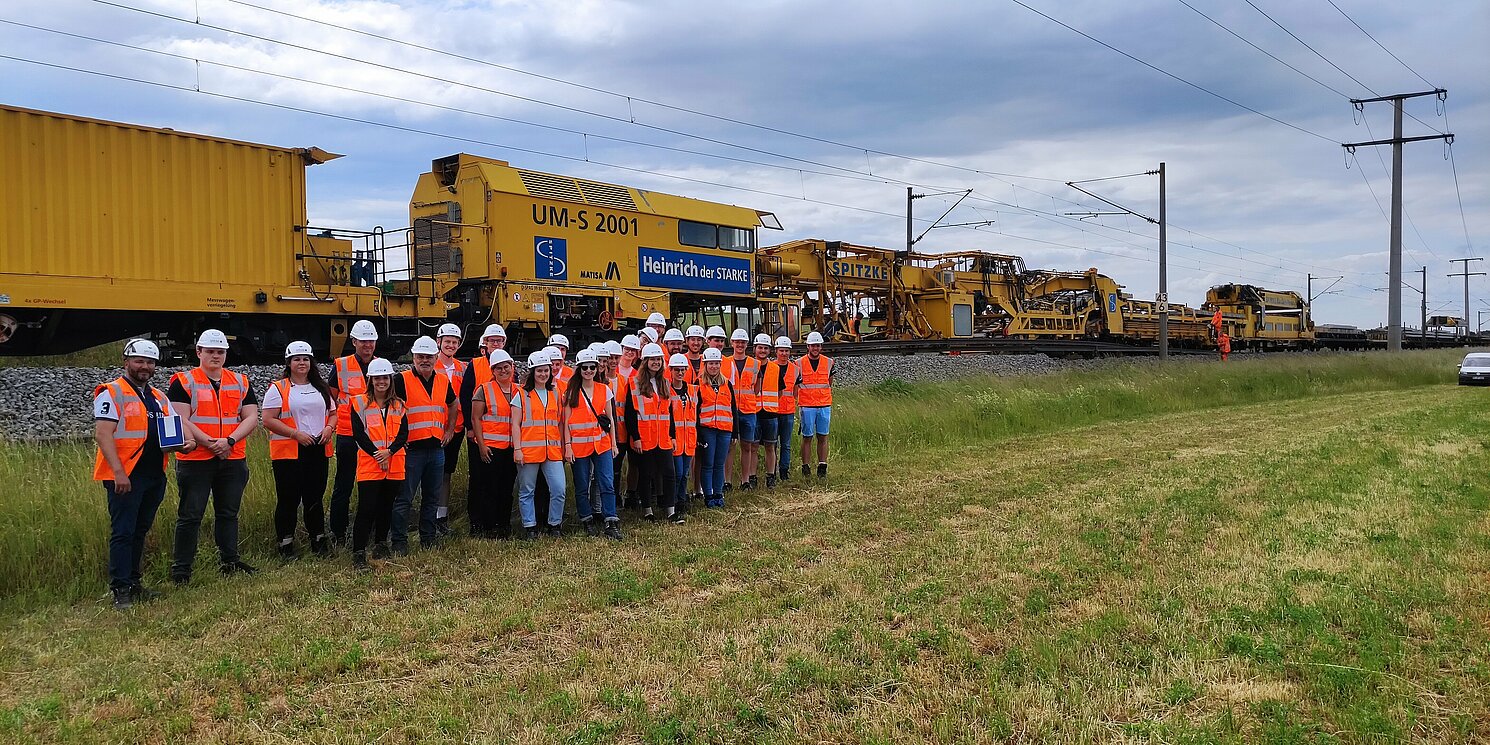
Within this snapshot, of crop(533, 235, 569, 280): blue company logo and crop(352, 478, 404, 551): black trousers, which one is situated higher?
crop(533, 235, 569, 280): blue company logo

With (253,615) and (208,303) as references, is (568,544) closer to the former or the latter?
(253,615)

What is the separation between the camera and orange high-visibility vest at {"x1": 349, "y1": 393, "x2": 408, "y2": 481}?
21.9 ft

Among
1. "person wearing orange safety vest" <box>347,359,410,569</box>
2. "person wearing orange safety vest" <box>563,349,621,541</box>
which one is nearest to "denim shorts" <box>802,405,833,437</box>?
"person wearing orange safety vest" <box>563,349,621,541</box>

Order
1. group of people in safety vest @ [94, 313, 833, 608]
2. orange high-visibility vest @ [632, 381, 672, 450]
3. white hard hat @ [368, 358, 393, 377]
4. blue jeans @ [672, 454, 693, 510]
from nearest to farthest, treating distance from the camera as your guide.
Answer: group of people in safety vest @ [94, 313, 833, 608] → white hard hat @ [368, 358, 393, 377] → orange high-visibility vest @ [632, 381, 672, 450] → blue jeans @ [672, 454, 693, 510]

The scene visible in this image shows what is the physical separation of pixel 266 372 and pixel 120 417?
9.55m

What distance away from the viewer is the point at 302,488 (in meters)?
6.91

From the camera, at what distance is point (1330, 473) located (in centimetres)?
1002

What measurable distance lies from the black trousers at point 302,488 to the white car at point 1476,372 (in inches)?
1187

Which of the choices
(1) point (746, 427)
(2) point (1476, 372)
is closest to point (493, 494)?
(1) point (746, 427)

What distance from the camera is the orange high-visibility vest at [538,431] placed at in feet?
24.6

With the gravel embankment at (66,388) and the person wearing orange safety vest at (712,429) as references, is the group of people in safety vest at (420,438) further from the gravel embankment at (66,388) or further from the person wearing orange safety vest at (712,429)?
the gravel embankment at (66,388)

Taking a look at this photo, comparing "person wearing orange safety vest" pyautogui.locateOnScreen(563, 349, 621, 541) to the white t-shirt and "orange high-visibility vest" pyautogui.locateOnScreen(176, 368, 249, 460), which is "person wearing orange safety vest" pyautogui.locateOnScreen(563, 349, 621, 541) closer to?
the white t-shirt

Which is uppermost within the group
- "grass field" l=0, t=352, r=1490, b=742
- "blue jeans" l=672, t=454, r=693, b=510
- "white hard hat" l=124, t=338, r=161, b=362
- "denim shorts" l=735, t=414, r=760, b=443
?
"white hard hat" l=124, t=338, r=161, b=362

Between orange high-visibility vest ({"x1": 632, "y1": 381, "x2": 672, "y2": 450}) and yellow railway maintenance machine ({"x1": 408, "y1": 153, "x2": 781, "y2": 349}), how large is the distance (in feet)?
24.8
